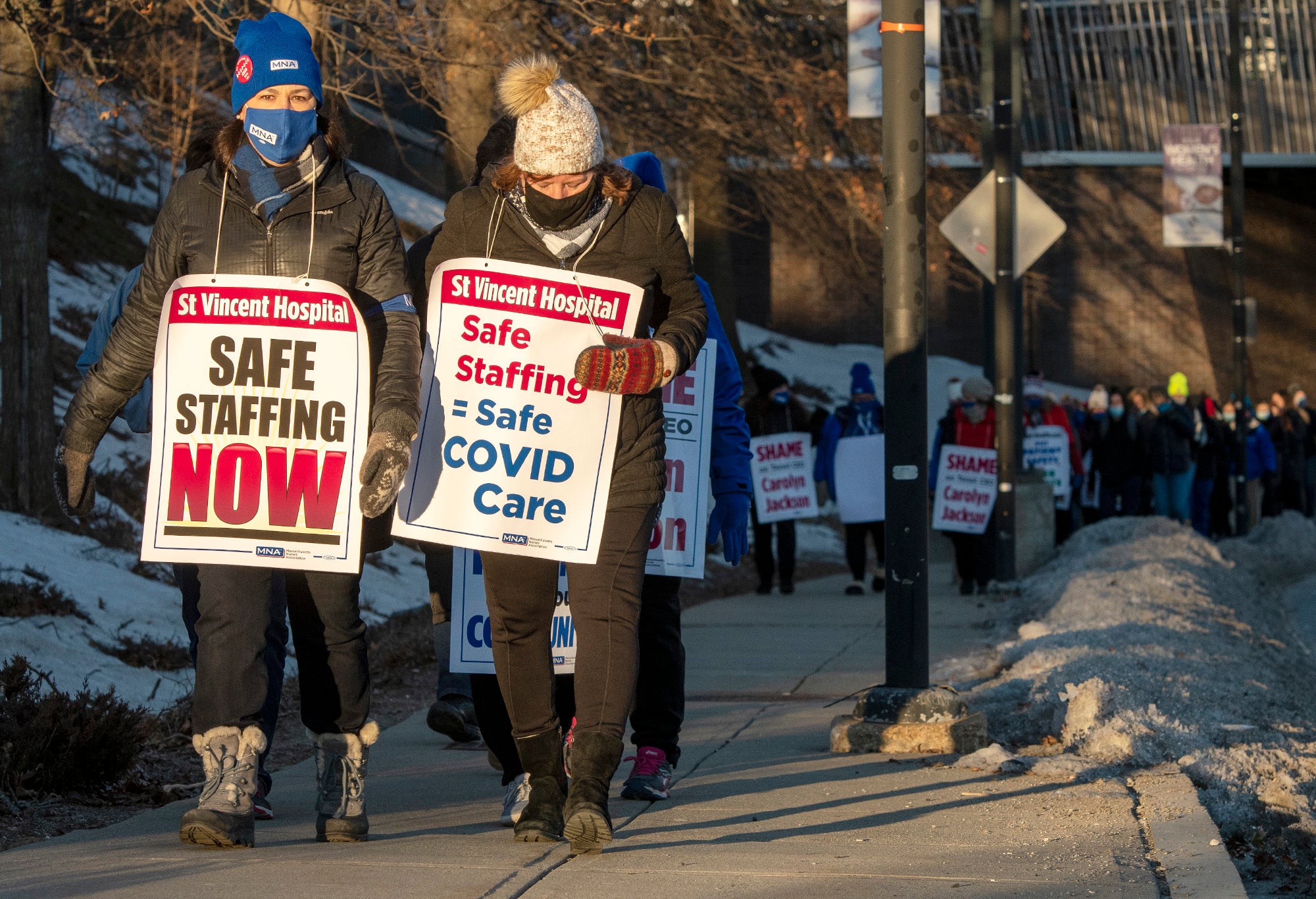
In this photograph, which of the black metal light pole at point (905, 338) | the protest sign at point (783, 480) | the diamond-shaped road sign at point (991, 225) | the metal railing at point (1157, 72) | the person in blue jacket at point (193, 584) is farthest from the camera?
the metal railing at point (1157, 72)

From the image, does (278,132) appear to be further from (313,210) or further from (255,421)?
(255,421)

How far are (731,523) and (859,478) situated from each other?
7.81 metres

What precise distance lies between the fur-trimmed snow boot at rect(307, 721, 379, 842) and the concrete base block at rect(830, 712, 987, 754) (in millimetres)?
2243

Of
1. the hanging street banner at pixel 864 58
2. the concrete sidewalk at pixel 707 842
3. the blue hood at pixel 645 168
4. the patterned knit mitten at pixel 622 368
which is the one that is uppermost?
the hanging street banner at pixel 864 58

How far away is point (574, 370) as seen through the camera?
14.0ft

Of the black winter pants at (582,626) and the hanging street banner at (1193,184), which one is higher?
the hanging street banner at (1193,184)

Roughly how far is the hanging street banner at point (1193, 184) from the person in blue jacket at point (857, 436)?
41.6 feet

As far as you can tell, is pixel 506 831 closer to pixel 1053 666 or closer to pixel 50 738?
pixel 50 738

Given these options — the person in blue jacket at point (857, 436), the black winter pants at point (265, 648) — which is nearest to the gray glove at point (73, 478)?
the black winter pants at point (265, 648)

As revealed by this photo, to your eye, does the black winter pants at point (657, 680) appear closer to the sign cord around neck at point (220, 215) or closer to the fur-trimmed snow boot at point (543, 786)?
the fur-trimmed snow boot at point (543, 786)

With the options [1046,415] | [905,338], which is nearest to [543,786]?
[905,338]

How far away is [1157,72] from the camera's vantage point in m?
41.1

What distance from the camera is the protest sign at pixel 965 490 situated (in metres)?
13.3

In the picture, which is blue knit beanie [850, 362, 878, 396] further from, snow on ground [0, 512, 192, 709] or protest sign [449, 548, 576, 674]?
protest sign [449, 548, 576, 674]
